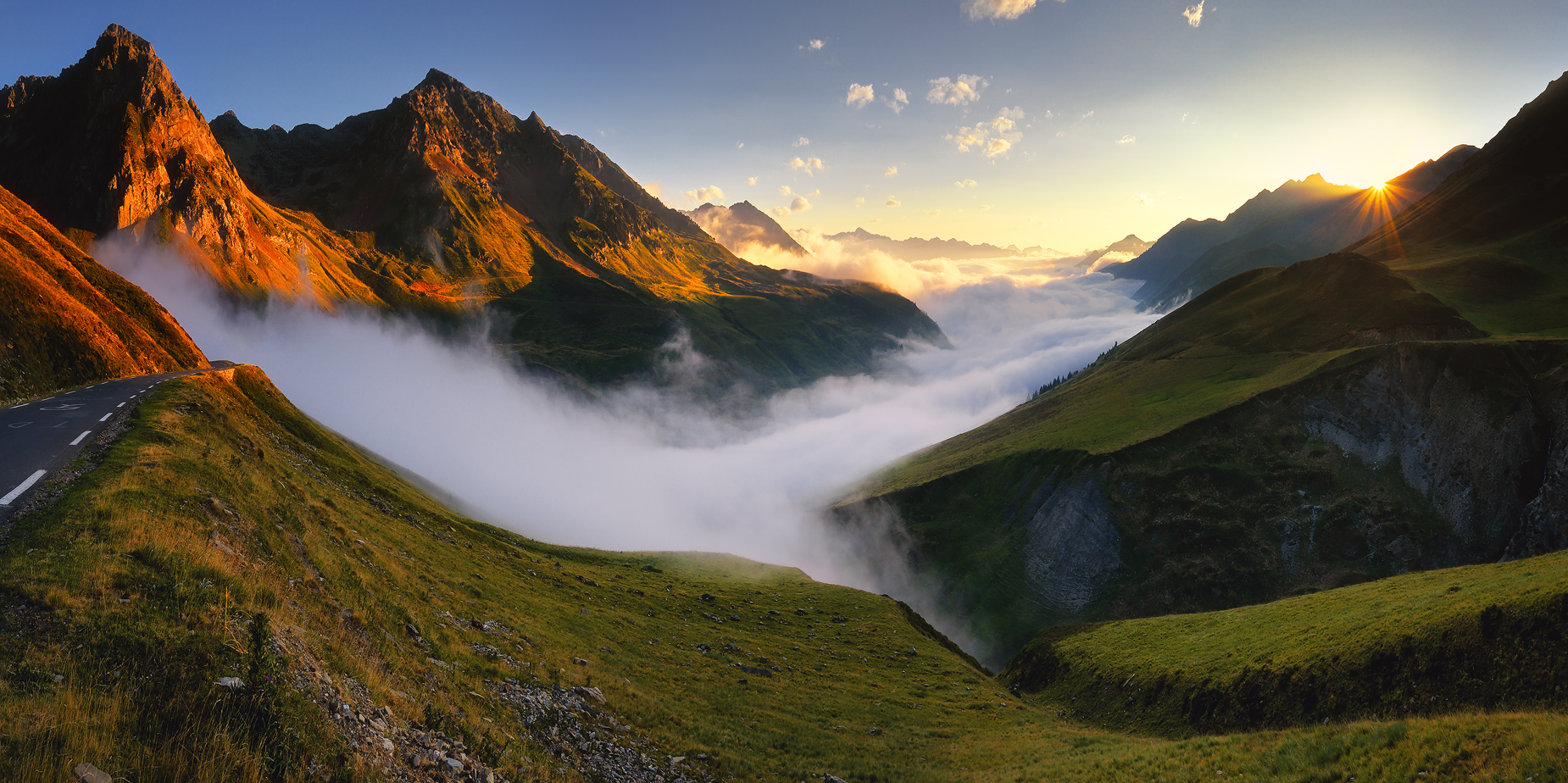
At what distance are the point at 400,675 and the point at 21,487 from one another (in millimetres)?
17882

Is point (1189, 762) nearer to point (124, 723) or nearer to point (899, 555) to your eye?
point (124, 723)

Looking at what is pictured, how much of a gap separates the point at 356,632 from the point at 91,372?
205 feet

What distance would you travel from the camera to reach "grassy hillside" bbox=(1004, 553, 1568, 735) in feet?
97.0

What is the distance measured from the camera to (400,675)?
17766mm

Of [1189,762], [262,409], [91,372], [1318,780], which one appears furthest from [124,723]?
[91,372]

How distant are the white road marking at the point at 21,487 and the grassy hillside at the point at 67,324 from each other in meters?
36.4

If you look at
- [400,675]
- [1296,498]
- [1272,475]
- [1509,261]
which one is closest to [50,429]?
[400,675]

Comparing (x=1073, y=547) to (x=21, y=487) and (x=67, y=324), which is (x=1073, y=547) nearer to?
(x=21, y=487)

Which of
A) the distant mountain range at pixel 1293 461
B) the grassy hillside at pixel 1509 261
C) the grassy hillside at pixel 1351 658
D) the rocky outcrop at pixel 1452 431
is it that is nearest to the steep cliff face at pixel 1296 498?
the rocky outcrop at pixel 1452 431

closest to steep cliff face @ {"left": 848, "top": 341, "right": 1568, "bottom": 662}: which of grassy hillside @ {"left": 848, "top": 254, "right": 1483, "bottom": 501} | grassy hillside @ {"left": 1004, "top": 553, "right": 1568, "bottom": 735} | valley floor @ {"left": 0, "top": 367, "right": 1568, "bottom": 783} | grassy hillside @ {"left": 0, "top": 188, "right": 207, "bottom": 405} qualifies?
grassy hillside @ {"left": 848, "top": 254, "right": 1483, "bottom": 501}

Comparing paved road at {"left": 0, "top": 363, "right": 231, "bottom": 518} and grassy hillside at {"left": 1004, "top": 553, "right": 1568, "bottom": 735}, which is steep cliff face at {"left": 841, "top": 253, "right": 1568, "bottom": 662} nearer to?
grassy hillside at {"left": 1004, "top": 553, "right": 1568, "bottom": 735}

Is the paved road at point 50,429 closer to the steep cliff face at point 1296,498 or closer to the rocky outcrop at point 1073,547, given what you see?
the steep cliff face at point 1296,498

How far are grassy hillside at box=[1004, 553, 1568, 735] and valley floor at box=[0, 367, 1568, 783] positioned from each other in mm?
7853

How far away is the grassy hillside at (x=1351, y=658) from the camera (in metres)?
29.6
